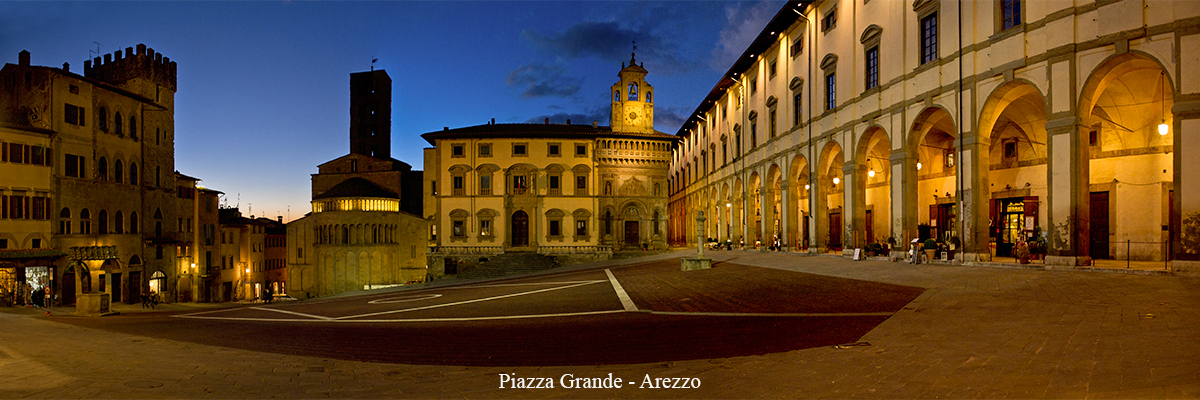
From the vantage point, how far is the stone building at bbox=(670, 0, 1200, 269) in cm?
1528

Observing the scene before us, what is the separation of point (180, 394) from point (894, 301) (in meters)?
11.9

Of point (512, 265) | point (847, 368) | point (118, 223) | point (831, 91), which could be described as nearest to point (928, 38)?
point (831, 91)

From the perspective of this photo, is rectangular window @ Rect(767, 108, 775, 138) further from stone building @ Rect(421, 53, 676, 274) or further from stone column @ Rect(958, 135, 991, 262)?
stone building @ Rect(421, 53, 676, 274)

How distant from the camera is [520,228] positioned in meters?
55.7

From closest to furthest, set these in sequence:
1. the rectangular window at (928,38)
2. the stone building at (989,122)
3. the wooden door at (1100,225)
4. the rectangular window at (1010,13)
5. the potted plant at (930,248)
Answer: the stone building at (989,122) < the rectangular window at (1010,13) < the potted plant at (930,248) < the wooden door at (1100,225) < the rectangular window at (928,38)

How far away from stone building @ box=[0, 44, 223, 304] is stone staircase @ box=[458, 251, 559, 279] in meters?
21.2

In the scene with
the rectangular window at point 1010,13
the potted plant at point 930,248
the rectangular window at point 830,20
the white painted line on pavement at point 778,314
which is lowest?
the white painted line on pavement at point 778,314

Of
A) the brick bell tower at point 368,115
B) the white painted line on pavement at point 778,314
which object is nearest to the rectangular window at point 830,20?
the white painted line on pavement at point 778,314

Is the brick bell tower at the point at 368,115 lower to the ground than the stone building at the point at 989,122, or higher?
higher

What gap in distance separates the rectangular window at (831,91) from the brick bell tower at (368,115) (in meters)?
72.9

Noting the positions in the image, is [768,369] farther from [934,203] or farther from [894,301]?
[934,203]

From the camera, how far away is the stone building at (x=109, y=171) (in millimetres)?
35344

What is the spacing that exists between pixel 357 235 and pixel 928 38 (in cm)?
4863

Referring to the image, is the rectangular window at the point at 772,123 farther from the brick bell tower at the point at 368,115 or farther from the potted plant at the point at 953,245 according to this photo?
the brick bell tower at the point at 368,115
